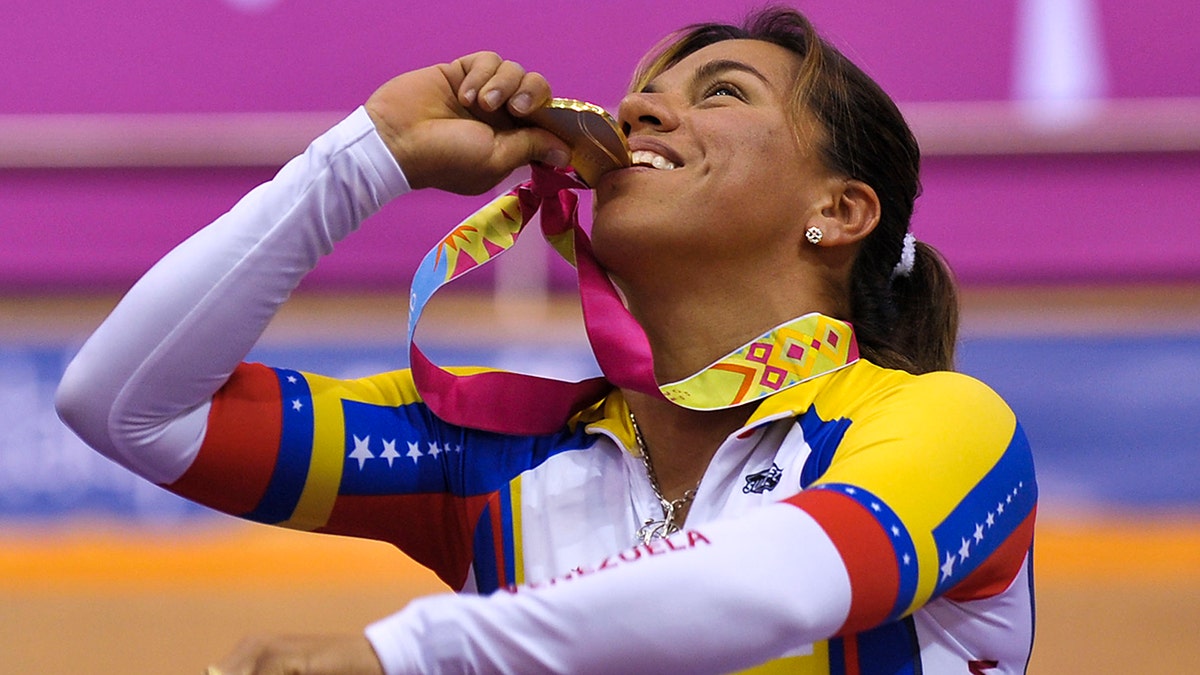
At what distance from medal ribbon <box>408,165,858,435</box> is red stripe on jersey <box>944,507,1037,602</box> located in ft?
0.86

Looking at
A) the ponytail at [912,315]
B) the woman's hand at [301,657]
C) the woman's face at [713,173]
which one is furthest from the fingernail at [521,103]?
Result: the woman's hand at [301,657]

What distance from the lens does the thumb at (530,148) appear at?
1525 mm

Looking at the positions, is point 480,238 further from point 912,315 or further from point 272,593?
point 272,593

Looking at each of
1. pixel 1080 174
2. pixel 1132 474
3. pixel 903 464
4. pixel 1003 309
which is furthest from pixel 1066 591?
pixel 903 464

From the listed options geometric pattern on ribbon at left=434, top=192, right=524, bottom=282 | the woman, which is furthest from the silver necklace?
geometric pattern on ribbon at left=434, top=192, right=524, bottom=282

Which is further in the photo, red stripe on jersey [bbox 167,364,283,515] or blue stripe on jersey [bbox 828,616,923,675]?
red stripe on jersey [bbox 167,364,283,515]

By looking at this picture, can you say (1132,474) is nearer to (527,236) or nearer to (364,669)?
(527,236)

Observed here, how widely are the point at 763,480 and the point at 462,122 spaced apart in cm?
47

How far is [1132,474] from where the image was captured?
3.36 m

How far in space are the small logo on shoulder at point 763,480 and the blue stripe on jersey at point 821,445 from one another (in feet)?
0.12

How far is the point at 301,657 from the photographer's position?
964 millimetres

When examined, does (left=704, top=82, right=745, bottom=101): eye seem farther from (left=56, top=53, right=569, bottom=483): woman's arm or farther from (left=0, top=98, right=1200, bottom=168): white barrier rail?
(left=0, top=98, right=1200, bottom=168): white barrier rail

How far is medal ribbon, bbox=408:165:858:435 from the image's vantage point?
4.83 ft

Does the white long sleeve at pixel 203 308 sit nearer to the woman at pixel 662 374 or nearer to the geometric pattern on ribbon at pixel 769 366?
the woman at pixel 662 374
